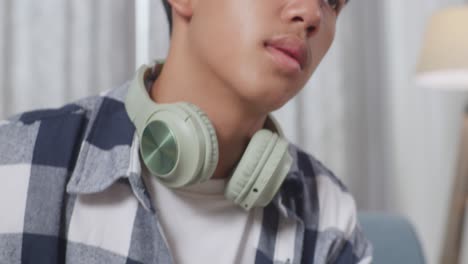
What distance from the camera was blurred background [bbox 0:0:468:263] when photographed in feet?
5.48

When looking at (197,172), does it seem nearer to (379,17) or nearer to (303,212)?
(303,212)

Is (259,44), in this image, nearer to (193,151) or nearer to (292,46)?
(292,46)

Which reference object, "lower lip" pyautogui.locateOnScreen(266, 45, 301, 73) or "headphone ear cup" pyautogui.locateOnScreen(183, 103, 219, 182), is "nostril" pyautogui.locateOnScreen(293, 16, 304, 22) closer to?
"lower lip" pyautogui.locateOnScreen(266, 45, 301, 73)

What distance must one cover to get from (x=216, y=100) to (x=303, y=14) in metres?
0.17

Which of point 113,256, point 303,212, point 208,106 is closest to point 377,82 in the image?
point 303,212

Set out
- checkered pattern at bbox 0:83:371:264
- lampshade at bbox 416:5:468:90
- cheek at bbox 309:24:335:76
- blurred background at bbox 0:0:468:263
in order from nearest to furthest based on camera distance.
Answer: checkered pattern at bbox 0:83:371:264
cheek at bbox 309:24:335:76
blurred background at bbox 0:0:468:263
lampshade at bbox 416:5:468:90

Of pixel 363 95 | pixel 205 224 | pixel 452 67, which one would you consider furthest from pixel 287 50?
pixel 363 95

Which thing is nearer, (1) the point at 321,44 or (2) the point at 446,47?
(1) the point at 321,44

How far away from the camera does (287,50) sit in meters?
0.78

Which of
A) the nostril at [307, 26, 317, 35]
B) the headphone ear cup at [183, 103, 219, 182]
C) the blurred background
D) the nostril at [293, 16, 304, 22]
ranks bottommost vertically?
the blurred background

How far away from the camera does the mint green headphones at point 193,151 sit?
74 centimetres

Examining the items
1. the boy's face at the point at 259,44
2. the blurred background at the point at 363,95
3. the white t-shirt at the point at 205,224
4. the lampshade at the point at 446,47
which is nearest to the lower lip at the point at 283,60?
the boy's face at the point at 259,44

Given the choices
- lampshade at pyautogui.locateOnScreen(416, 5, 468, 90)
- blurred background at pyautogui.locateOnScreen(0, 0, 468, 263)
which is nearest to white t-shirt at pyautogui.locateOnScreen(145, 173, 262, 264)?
blurred background at pyautogui.locateOnScreen(0, 0, 468, 263)

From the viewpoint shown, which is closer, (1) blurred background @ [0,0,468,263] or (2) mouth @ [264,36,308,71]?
(2) mouth @ [264,36,308,71]
